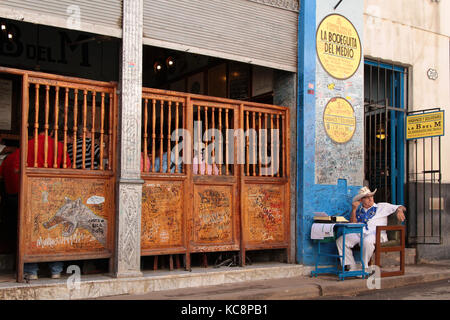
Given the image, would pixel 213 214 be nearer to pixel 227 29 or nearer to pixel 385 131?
pixel 227 29

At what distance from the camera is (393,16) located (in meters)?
10.4

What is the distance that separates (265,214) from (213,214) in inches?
40.1

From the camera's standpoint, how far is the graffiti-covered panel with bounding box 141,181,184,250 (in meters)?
7.27

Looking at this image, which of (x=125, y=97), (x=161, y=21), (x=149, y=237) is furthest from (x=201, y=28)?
(x=149, y=237)

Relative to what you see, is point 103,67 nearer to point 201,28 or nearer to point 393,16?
point 201,28

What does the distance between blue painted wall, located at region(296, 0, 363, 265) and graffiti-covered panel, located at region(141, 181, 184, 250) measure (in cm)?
221

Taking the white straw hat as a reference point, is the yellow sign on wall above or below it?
above

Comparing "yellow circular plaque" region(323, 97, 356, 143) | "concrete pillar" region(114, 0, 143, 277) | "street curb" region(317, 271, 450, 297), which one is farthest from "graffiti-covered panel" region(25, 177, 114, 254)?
"yellow circular plaque" region(323, 97, 356, 143)

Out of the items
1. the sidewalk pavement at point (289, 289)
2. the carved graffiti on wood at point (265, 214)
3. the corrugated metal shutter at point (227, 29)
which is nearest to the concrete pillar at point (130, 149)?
the corrugated metal shutter at point (227, 29)

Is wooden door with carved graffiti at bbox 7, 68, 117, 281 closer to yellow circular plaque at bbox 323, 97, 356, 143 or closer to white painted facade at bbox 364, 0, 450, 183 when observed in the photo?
yellow circular plaque at bbox 323, 97, 356, 143

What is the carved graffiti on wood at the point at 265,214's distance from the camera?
8312 millimetres

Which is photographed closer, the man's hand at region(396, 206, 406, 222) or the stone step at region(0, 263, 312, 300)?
the stone step at region(0, 263, 312, 300)

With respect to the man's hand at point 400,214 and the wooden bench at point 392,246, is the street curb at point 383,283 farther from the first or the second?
the man's hand at point 400,214

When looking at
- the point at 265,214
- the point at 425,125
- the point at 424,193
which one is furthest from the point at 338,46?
the point at 424,193
